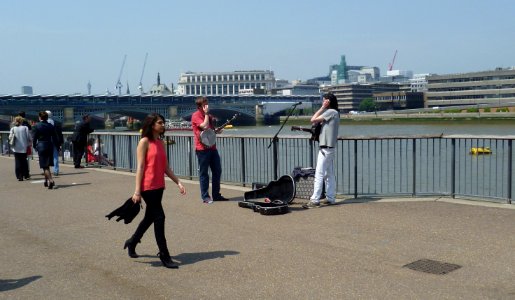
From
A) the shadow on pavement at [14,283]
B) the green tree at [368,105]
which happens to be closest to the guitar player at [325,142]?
the shadow on pavement at [14,283]

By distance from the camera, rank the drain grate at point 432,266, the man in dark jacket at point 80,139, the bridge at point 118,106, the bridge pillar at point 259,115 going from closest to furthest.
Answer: the drain grate at point 432,266 < the man in dark jacket at point 80,139 < the bridge at point 118,106 < the bridge pillar at point 259,115

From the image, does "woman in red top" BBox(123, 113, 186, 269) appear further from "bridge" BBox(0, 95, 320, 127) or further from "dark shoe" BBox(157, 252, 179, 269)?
"bridge" BBox(0, 95, 320, 127)

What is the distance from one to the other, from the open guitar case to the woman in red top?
2835 mm

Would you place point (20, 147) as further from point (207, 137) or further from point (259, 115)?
point (259, 115)

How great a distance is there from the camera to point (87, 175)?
14.7 m

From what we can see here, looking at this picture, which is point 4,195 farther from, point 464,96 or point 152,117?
point 464,96

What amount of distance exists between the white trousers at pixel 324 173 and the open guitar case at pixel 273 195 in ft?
1.19

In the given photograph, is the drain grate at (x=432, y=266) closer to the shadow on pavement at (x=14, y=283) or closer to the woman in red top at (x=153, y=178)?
the woman in red top at (x=153, y=178)

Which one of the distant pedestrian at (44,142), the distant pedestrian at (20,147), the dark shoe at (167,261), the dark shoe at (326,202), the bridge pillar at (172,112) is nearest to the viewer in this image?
the dark shoe at (167,261)

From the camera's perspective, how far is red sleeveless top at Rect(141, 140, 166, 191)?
6.00 m

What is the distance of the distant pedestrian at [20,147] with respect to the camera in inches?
551

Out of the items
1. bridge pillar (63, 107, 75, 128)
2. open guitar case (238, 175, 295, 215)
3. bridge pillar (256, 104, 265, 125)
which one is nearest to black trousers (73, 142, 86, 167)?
open guitar case (238, 175, 295, 215)

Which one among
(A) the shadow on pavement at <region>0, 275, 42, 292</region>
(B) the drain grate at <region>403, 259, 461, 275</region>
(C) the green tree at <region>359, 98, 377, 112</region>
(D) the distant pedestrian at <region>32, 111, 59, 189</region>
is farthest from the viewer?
(C) the green tree at <region>359, 98, 377, 112</region>

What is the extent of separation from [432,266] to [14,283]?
397 cm
